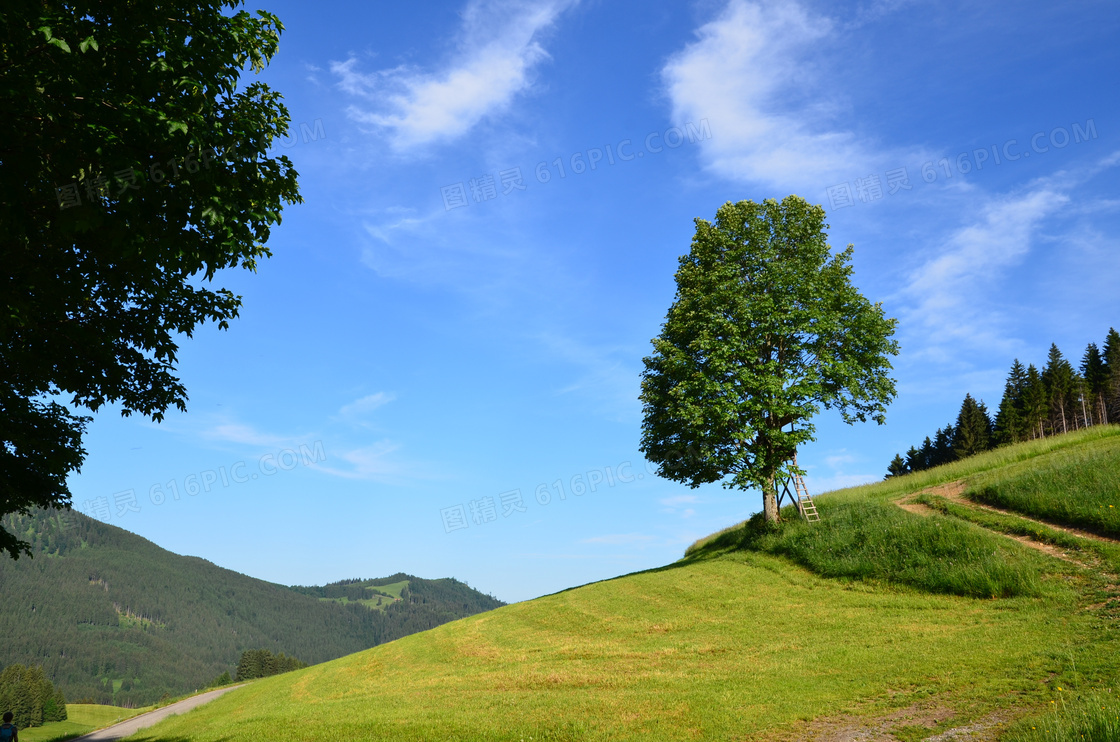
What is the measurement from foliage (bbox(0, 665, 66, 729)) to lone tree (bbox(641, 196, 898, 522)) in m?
162

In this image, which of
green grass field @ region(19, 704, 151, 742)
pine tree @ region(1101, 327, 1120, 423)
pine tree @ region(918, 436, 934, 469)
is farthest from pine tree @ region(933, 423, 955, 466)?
green grass field @ region(19, 704, 151, 742)

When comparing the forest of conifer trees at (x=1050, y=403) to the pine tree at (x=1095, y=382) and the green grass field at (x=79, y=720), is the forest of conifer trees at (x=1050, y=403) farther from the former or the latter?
the green grass field at (x=79, y=720)

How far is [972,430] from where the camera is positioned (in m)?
106

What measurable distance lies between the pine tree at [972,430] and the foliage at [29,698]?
622ft

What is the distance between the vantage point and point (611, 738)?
14773 millimetres

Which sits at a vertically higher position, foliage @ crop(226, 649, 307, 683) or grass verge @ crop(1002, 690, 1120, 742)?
grass verge @ crop(1002, 690, 1120, 742)

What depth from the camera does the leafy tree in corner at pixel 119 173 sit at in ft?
31.2

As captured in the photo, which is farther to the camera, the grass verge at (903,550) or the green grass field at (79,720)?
the green grass field at (79,720)

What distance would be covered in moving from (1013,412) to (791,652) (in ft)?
320

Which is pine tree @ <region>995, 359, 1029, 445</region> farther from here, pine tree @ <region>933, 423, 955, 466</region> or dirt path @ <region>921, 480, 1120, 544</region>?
dirt path @ <region>921, 480, 1120, 544</region>

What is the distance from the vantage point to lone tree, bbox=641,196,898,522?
34.9m

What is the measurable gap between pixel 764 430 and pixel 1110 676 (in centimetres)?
2148

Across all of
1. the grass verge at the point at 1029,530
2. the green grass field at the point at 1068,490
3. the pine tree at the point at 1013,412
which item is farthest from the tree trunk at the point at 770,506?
the pine tree at the point at 1013,412

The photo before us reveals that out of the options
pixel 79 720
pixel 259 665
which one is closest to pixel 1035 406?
pixel 259 665
